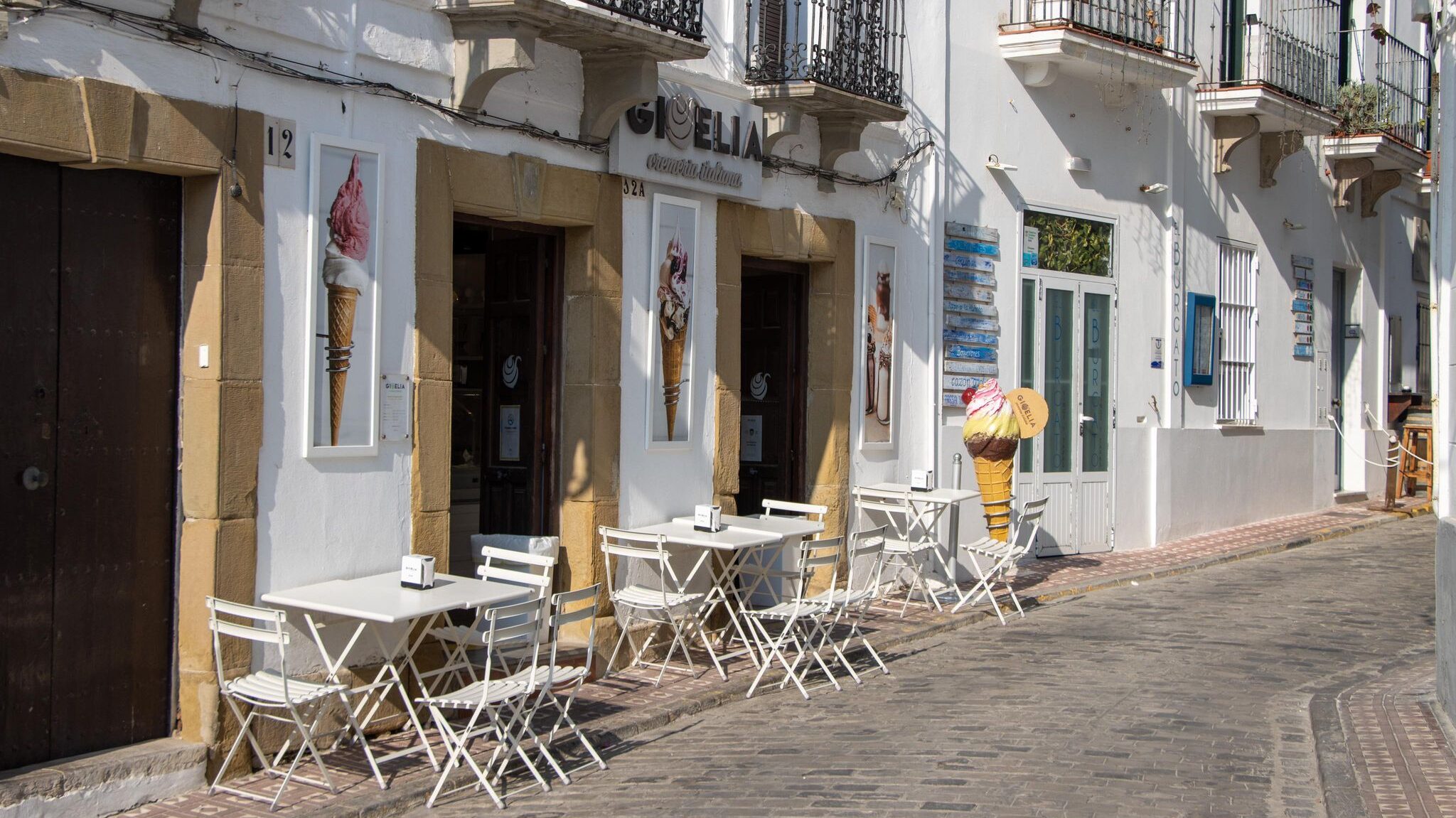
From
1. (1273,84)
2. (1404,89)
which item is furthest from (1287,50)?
(1404,89)

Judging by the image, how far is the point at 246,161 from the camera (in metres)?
6.82

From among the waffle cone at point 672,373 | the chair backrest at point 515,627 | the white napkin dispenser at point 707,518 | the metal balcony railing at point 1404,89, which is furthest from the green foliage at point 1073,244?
the chair backrest at point 515,627

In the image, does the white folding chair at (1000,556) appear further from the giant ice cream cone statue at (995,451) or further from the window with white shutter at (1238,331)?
the window with white shutter at (1238,331)

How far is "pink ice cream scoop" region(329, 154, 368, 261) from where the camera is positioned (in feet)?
24.0

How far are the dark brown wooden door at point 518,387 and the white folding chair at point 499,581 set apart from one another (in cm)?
49

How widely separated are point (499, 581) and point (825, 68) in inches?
184

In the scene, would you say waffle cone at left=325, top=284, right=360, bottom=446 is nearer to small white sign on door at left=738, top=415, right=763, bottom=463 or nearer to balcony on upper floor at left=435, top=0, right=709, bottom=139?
balcony on upper floor at left=435, top=0, right=709, bottom=139

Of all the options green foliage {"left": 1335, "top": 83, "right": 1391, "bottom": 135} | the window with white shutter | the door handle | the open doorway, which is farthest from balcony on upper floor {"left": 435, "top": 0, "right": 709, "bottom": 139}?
green foliage {"left": 1335, "top": 83, "right": 1391, "bottom": 135}

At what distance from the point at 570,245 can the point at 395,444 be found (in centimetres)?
207

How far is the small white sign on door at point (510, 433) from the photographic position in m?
9.32

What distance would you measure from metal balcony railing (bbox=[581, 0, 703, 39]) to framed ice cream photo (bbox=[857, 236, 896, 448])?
126 inches

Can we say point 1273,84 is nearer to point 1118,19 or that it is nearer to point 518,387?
point 1118,19

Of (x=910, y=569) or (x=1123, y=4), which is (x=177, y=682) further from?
(x=1123, y=4)

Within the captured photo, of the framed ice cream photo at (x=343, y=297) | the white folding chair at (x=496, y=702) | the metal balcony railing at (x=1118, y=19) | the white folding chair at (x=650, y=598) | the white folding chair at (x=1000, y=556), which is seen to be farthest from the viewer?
the metal balcony railing at (x=1118, y=19)
